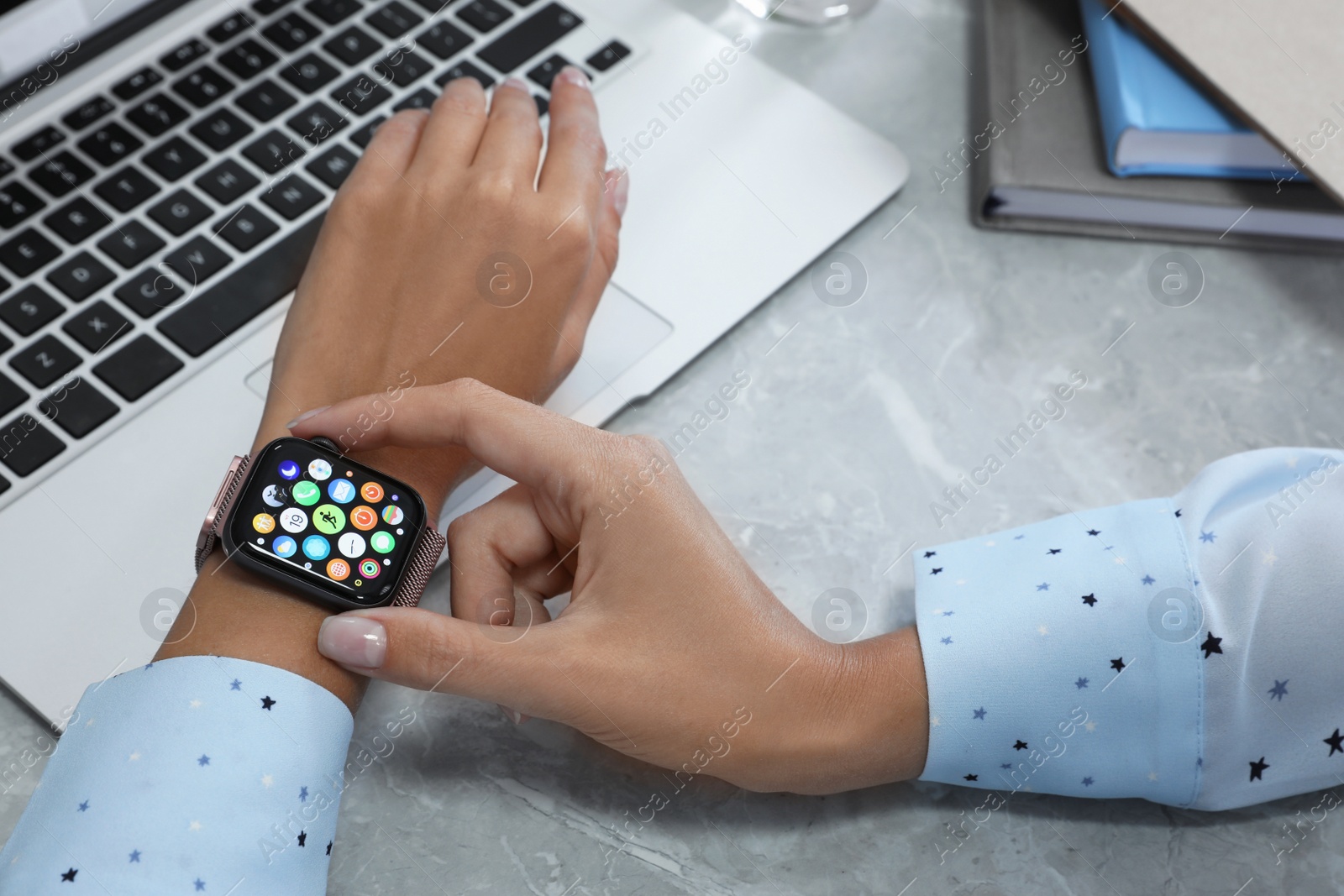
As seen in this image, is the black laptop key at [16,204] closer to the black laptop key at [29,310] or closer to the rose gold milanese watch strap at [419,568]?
the black laptop key at [29,310]

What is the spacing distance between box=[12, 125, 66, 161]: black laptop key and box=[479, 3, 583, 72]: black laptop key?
1.00 feet

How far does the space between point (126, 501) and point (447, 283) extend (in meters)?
0.24

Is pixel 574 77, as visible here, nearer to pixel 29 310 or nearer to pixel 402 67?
pixel 402 67

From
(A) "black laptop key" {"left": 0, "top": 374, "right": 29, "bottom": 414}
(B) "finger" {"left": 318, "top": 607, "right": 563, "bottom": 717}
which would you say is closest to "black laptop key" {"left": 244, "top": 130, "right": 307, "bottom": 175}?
(A) "black laptop key" {"left": 0, "top": 374, "right": 29, "bottom": 414}

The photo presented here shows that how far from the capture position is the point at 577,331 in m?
0.75

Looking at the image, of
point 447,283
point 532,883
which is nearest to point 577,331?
point 447,283

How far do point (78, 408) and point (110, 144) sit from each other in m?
0.21

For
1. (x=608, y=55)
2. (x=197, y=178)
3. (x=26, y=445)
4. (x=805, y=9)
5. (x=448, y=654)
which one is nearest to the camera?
(x=448, y=654)

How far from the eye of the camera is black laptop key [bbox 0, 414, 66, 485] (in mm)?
676

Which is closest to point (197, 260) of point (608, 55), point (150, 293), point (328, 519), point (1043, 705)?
point (150, 293)

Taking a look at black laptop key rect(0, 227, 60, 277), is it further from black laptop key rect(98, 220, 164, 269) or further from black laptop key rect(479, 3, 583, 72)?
black laptop key rect(479, 3, 583, 72)

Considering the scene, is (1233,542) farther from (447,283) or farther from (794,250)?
(447,283)

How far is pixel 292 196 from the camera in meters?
0.79

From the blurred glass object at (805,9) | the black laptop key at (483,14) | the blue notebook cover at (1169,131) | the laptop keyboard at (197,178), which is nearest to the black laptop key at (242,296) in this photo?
the laptop keyboard at (197,178)
